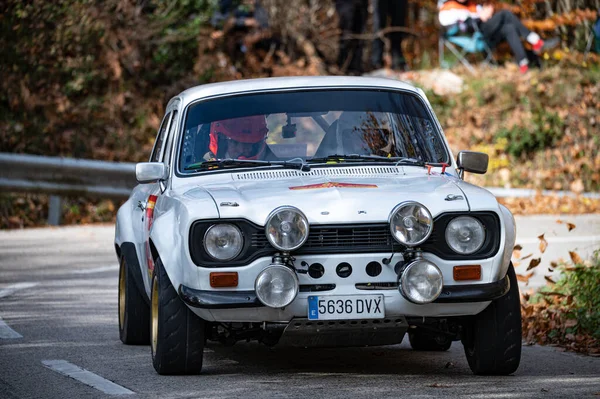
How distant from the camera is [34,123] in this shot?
1834 cm

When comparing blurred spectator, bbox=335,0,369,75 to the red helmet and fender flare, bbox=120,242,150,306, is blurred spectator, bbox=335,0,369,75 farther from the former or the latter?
the red helmet

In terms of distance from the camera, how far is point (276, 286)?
20.6 ft

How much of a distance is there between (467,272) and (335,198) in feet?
2.54

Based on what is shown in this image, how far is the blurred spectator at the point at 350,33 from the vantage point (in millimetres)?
24469

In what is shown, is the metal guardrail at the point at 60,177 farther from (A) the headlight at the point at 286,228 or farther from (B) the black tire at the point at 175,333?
(A) the headlight at the point at 286,228

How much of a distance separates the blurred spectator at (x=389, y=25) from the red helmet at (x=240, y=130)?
54.9 feet

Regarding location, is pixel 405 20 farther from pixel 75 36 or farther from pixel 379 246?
pixel 379 246

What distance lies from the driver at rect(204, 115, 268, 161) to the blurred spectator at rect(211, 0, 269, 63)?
1466 centimetres

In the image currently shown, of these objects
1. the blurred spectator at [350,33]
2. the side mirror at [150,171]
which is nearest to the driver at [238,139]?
the side mirror at [150,171]

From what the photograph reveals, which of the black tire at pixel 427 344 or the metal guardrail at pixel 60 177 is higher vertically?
the metal guardrail at pixel 60 177

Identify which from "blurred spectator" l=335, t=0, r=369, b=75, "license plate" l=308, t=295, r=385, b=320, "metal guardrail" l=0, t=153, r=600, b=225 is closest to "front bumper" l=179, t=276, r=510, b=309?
"license plate" l=308, t=295, r=385, b=320

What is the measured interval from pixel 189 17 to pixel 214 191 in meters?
15.4

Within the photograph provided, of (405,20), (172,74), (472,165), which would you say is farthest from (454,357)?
(405,20)

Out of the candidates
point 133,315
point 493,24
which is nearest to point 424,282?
point 133,315
